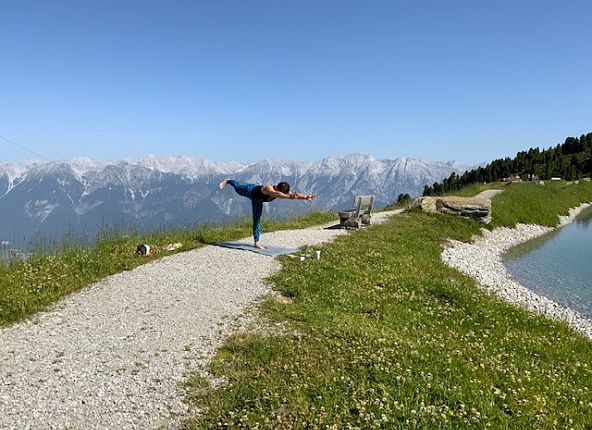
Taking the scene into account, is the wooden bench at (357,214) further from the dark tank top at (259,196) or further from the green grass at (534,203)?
the green grass at (534,203)

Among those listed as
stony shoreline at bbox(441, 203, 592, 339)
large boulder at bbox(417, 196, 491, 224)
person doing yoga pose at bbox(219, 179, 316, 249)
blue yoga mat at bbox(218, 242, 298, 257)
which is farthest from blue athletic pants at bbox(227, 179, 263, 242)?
large boulder at bbox(417, 196, 491, 224)

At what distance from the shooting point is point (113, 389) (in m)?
8.70

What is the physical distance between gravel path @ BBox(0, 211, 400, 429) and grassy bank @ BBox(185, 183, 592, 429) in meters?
0.83

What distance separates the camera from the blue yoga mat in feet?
66.1

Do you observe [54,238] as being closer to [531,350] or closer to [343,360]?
[343,360]

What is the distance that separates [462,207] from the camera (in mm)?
38969

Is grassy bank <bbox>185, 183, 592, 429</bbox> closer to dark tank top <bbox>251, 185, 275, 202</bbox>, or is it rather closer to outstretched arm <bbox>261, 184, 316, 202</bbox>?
outstretched arm <bbox>261, 184, 316, 202</bbox>

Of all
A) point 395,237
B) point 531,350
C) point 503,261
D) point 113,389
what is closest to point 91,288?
point 113,389

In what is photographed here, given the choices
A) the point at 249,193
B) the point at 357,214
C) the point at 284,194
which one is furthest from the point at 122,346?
the point at 357,214

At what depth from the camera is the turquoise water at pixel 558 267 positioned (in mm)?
22250

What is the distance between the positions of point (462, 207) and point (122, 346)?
112 feet

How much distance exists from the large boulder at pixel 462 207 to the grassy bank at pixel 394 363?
22.1 m

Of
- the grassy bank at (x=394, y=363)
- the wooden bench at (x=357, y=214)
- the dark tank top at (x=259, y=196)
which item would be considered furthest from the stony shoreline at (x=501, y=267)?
the dark tank top at (x=259, y=196)

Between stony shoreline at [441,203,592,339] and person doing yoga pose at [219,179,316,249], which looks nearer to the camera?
person doing yoga pose at [219,179,316,249]
